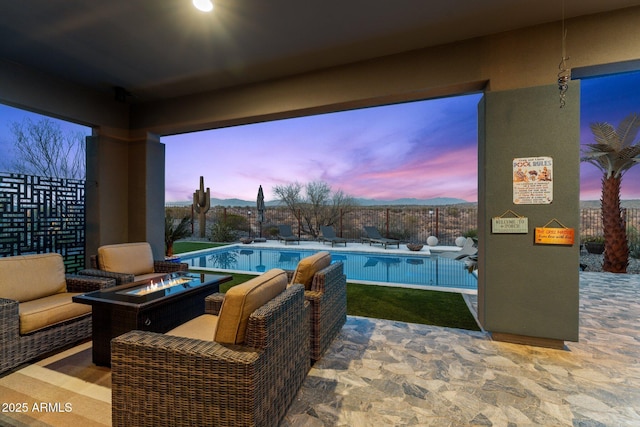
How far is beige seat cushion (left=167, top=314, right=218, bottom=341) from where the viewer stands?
1.76 meters

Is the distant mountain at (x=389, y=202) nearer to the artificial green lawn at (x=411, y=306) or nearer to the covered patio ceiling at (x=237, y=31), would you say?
the artificial green lawn at (x=411, y=306)

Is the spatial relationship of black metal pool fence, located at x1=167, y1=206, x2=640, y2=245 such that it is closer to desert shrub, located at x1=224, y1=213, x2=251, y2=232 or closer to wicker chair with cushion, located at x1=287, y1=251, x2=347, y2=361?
desert shrub, located at x1=224, y1=213, x2=251, y2=232

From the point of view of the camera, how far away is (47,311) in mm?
2273

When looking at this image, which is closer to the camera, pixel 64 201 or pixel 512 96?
pixel 512 96

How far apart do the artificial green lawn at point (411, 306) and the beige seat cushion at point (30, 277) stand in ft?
10.4

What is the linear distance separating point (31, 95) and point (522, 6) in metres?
5.34

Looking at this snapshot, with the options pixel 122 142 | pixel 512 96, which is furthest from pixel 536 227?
pixel 122 142

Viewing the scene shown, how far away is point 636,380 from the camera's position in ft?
6.62

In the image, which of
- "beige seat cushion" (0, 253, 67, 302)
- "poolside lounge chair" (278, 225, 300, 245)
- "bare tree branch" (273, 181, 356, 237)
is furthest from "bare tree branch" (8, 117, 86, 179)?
"bare tree branch" (273, 181, 356, 237)

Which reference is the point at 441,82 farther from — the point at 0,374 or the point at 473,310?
the point at 0,374

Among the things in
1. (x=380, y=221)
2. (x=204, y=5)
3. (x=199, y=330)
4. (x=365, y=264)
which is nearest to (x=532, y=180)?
(x=199, y=330)

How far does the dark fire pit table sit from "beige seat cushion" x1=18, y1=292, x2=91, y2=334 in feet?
1.18

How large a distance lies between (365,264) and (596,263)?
5.32 metres

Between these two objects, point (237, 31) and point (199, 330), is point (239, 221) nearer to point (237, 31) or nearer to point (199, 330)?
point (237, 31)
